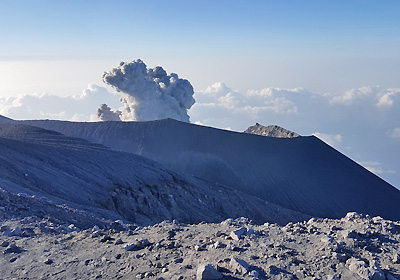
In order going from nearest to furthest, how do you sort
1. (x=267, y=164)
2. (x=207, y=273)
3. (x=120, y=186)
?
(x=207, y=273)
(x=120, y=186)
(x=267, y=164)

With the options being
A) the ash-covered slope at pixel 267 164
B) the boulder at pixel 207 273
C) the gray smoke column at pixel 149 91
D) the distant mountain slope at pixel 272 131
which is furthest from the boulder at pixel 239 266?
the gray smoke column at pixel 149 91

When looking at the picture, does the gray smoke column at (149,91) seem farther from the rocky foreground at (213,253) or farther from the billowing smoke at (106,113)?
the rocky foreground at (213,253)

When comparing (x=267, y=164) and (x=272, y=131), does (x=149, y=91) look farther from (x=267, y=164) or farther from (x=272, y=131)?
(x=267, y=164)

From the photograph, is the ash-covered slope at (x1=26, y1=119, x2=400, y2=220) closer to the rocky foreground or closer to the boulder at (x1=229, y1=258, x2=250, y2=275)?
the rocky foreground

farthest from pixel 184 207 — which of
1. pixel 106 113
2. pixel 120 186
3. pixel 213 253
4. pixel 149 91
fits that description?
pixel 106 113

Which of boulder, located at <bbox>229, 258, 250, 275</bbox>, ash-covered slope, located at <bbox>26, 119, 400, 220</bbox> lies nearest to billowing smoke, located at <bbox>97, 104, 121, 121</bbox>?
ash-covered slope, located at <bbox>26, 119, 400, 220</bbox>

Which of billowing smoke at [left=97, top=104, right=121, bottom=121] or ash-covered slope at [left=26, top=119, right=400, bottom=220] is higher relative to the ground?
billowing smoke at [left=97, top=104, right=121, bottom=121]
